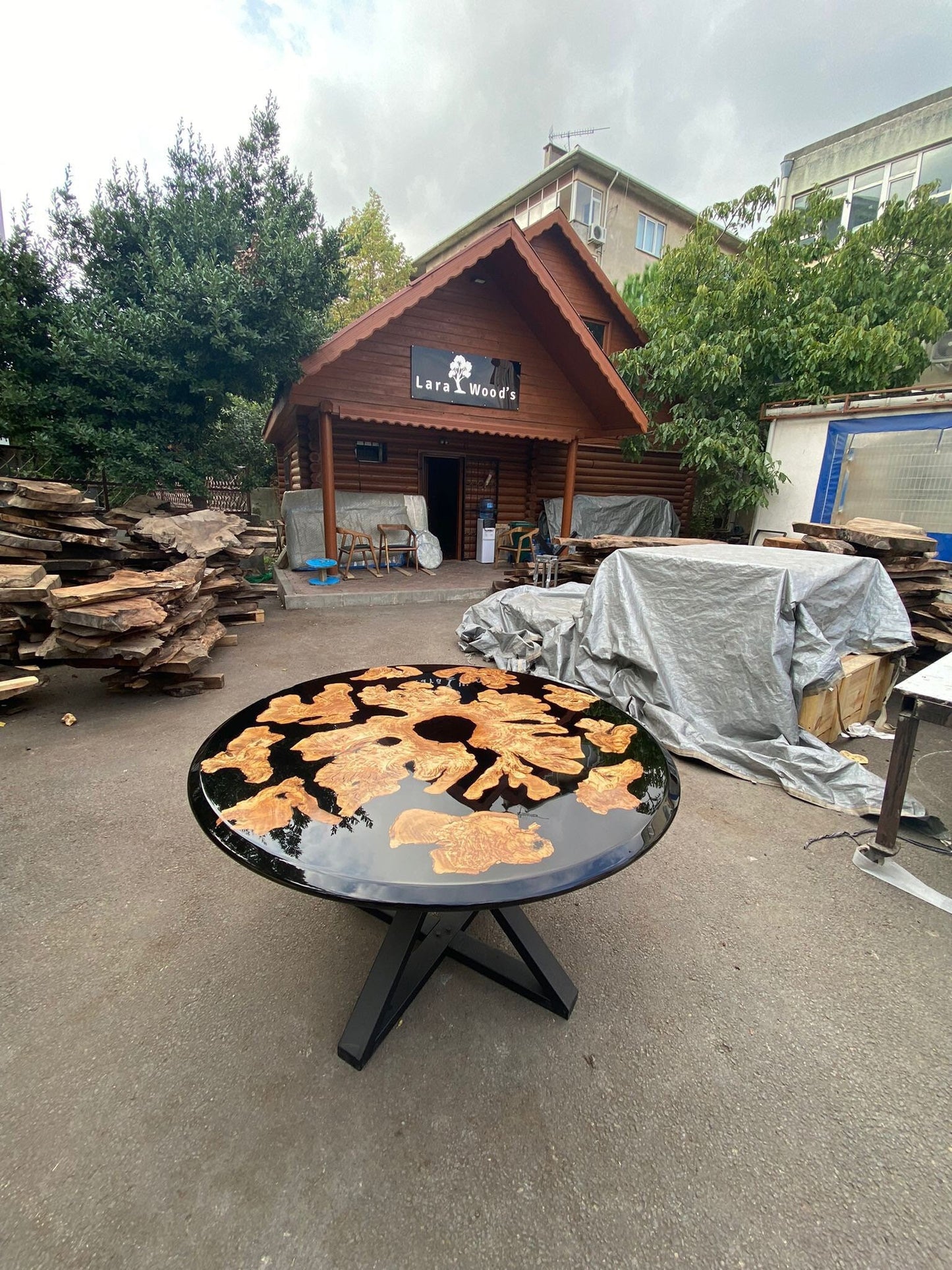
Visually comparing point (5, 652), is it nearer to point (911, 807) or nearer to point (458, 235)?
point (911, 807)

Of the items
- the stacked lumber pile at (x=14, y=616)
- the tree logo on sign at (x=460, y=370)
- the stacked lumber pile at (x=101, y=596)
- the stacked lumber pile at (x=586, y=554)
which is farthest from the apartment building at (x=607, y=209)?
the stacked lumber pile at (x=14, y=616)

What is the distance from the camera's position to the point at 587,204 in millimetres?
17438

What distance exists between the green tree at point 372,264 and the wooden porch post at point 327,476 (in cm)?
1614

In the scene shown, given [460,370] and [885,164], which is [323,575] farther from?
[885,164]

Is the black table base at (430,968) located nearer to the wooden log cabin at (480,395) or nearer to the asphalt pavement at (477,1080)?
the asphalt pavement at (477,1080)

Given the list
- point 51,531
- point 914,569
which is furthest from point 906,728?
point 51,531

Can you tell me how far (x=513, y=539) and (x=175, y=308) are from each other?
7090 millimetres

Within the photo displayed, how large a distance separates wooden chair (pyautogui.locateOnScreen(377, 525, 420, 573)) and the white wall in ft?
23.0

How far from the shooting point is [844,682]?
358 centimetres

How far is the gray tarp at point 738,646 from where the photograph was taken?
3.22 meters

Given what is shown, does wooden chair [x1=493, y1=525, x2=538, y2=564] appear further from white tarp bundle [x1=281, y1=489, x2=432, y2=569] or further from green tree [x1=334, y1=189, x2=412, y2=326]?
green tree [x1=334, y1=189, x2=412, y2=326]

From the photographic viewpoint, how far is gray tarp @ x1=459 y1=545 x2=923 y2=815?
322 centimetres

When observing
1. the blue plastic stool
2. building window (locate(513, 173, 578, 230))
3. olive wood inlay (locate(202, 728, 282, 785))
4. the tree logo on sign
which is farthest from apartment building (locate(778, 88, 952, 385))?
olive wood inlay (locate(202, 728, 282, 785))

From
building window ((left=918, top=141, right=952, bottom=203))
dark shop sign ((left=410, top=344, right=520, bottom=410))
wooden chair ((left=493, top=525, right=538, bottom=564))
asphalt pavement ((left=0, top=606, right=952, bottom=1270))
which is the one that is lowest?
asphalt pavement ((left=0, top=606, right=952, bottom=1270))
